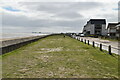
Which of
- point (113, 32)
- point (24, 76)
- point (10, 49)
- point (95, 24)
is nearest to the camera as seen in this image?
point (24, 76)

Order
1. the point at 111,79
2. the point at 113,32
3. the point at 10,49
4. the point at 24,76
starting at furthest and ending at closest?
the point at 113,32 → the point at 10,49 → the point at 24,76 → the point at 111,79

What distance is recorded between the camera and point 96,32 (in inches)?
3580

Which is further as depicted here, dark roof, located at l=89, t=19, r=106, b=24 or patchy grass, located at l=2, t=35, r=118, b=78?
dark roof, located at l=89, t=19, r=106, b=24

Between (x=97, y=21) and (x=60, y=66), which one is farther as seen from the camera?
(x=97, y=21)

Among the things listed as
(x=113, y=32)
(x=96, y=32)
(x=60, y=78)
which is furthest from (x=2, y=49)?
(x=96, y=32)

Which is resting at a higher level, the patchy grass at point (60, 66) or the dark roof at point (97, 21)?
the dark roof at point (97, 21)

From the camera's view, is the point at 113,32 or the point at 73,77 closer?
the point at 73,77

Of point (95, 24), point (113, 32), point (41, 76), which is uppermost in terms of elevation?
point (95, 24)

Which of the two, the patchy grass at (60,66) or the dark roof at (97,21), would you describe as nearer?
the patchy grass at (60,66)

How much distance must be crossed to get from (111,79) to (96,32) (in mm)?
88017

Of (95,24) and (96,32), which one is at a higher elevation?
(95,24)

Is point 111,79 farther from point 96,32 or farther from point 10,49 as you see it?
point 96,32

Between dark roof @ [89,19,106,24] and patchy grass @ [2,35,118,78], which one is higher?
dark roof @ [89,19,106,24]

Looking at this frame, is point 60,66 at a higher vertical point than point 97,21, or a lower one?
lower
